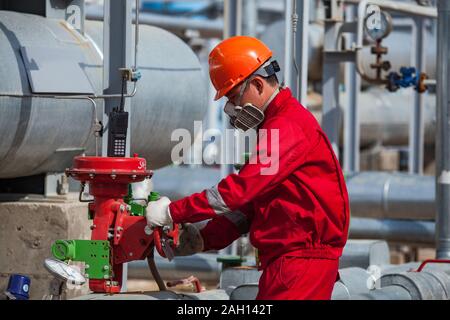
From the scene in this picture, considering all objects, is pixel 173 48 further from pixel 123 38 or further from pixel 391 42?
pixel 391 42

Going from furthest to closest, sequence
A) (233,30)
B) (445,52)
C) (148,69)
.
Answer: (233,30) → (445,52) → (148,69)

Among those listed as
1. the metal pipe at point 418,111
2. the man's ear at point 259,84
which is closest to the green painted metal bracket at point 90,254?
the man's ear at point 259,84

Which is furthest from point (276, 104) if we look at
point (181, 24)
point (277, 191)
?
point (181, 24)

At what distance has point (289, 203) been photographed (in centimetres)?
324

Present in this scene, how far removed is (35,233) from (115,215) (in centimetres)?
102

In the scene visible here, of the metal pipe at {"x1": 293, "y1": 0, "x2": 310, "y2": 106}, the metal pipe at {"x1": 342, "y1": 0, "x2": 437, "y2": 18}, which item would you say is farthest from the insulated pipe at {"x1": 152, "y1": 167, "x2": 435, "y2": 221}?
the metal pipe at {"x1": 293, "y1": 0, "x2": 310, "y2": 106}

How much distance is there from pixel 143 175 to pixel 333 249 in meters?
0.65

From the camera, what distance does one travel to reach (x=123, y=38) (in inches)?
156

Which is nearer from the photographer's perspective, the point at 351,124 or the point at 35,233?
the point at 35,233

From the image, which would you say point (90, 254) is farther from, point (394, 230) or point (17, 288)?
point (394, 230)

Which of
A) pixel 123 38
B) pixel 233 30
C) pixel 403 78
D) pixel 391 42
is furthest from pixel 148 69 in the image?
pixel 391 42

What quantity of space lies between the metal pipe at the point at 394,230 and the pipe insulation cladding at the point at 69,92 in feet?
9.30

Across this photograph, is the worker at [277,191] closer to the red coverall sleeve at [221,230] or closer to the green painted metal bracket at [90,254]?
the red coverall sleeve at [221,230]

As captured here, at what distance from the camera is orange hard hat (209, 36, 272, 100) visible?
3326 millimetres
